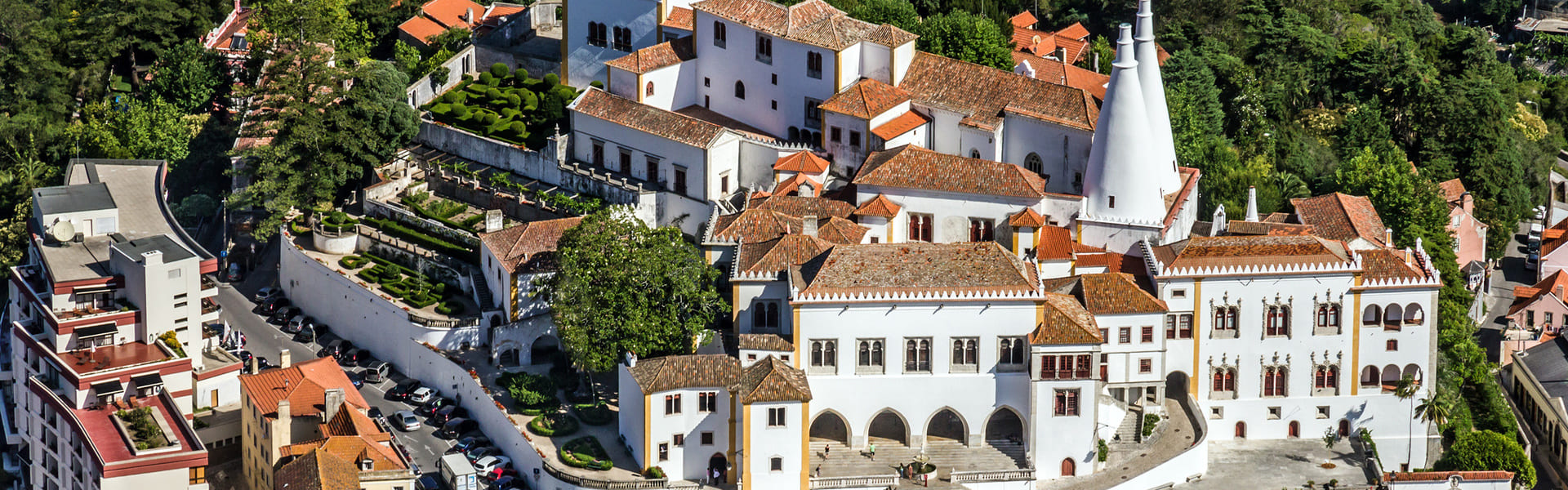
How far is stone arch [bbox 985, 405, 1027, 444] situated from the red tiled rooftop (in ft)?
107

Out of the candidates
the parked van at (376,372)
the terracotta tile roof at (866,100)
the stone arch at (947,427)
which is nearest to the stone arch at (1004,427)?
the stone arch at (947,427)

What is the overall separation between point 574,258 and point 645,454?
8.80 m

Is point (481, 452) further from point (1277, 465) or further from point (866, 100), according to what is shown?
point (1277, 465)

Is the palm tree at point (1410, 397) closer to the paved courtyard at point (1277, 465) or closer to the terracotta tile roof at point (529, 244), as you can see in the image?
the paved courtyard at point (1277, 465)

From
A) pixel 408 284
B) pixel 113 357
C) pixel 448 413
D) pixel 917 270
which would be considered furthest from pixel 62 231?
pixel 917 270

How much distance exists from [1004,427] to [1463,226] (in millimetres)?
38525

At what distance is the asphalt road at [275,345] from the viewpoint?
288 feet

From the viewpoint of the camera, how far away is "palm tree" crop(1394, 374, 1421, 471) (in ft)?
289

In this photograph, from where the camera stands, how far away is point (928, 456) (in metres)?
84.3

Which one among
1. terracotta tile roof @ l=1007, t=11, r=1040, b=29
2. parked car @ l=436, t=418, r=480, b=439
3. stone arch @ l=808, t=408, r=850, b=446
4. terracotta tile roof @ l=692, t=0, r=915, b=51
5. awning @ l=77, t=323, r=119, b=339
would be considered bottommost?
parked car @ l=436, t=418, r=480, b=439

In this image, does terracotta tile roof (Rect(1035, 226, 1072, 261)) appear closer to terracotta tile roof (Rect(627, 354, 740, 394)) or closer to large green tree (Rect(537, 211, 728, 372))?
large green tree (Rect(537, 211, 728, 372))

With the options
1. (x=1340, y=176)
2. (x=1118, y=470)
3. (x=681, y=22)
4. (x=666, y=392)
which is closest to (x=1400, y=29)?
(x=1340, y=176)

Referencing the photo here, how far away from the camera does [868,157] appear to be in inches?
3720

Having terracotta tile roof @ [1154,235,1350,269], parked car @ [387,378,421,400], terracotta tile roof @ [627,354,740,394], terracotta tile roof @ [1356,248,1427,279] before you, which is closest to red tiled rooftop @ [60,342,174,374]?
parked car @ [387,378,421,400]
